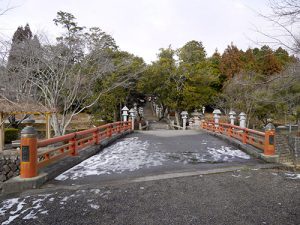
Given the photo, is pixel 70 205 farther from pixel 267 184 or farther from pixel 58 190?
pixel 267 184

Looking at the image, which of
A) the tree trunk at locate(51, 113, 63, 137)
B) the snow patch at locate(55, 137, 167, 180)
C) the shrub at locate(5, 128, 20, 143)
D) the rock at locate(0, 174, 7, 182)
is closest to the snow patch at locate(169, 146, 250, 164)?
the snow patch at locate(55, 137, 167, 180)

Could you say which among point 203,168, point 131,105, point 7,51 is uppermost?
point 7,51

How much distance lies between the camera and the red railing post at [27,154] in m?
4.23

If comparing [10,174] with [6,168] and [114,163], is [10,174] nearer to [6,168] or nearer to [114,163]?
[6,168]

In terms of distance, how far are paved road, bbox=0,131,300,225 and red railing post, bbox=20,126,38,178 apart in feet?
1.34

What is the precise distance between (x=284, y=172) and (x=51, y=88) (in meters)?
12.3

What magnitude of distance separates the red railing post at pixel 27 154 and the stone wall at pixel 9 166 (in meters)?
6.88

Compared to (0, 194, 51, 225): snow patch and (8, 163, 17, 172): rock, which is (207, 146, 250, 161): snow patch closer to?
(0, 194, 51, 225): snow patch

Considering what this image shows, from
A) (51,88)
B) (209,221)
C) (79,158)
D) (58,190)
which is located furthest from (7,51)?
(209,221)

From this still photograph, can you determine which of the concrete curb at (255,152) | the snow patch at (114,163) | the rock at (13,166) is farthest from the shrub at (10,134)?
the concrete curb at (255,152)

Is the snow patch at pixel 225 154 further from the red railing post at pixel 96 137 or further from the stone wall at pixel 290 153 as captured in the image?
the red railing post at pixel 96 137

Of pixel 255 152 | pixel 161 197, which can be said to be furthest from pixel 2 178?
pixel 255 152

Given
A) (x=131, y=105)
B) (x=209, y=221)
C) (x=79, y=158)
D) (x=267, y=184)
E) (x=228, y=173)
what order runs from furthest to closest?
(x=131, y=105), (x=79, y=158), (x=228, y=173), (x=267, y=184), (x=209, y=221)

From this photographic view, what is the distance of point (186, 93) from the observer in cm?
2125
